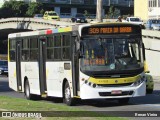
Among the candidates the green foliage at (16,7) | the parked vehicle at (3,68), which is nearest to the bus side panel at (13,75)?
the parked vehicle at (3,68)

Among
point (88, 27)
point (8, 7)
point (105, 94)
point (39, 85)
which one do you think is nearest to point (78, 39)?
point (88, 27)

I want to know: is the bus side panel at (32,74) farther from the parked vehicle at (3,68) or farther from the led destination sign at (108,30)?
the parked vehicle at (3,68)

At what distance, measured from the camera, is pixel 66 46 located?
65.9 feet

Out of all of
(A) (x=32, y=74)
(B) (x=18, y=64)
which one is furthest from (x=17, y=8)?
(A) (x=32, y=74)

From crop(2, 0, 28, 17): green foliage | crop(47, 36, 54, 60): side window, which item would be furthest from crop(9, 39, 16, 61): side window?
crop(2, 0, 28, 17): green foliage

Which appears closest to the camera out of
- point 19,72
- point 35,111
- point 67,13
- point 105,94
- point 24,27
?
point 35,111

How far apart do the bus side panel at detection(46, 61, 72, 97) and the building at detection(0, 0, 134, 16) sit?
107 metres

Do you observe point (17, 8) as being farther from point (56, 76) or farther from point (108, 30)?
point (108, 30)

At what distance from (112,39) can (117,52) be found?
51cm

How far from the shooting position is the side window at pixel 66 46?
19.9 metres

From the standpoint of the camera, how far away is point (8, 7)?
405 ft

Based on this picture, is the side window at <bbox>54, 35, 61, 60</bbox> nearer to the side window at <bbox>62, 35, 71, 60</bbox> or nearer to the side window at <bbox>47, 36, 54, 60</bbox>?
the side window at <bbox>47, 36, 54, 60</bbox>

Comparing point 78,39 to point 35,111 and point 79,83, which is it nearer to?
point 79,83

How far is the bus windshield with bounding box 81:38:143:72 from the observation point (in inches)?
744
